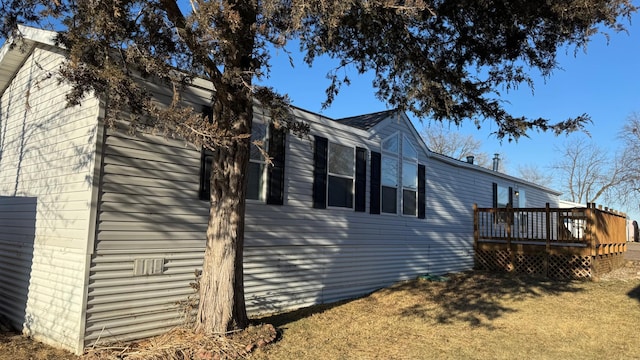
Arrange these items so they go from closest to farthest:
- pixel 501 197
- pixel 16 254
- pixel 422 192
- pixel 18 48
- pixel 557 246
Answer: pixel 16 254 < pixel 18 48 < pixel 557 246 < pixel 422 192 < pixel 501 197

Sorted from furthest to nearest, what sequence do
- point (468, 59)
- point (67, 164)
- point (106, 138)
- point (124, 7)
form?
point (468, 59), point (67, 164), point (106, 138), point (124, 7)

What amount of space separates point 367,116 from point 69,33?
315 inches

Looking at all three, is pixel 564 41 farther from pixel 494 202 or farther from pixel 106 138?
pixel 494 202

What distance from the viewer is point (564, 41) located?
7.23 m

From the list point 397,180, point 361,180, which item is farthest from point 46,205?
point 397,180

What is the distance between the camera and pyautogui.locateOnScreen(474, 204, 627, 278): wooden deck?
1135cm

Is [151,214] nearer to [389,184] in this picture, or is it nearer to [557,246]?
[389,184]

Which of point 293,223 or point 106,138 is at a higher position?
point 106,138

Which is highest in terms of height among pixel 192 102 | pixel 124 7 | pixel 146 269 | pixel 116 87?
pixel 124 7

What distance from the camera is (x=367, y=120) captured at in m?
11.2

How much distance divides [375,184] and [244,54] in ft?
18.7

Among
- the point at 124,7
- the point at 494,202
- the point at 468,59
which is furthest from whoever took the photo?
the point at 494,202

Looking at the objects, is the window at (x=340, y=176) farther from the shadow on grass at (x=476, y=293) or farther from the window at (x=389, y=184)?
the shadow on grass at (x=476, y=293)

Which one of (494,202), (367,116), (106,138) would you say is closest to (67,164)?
(106,138)
